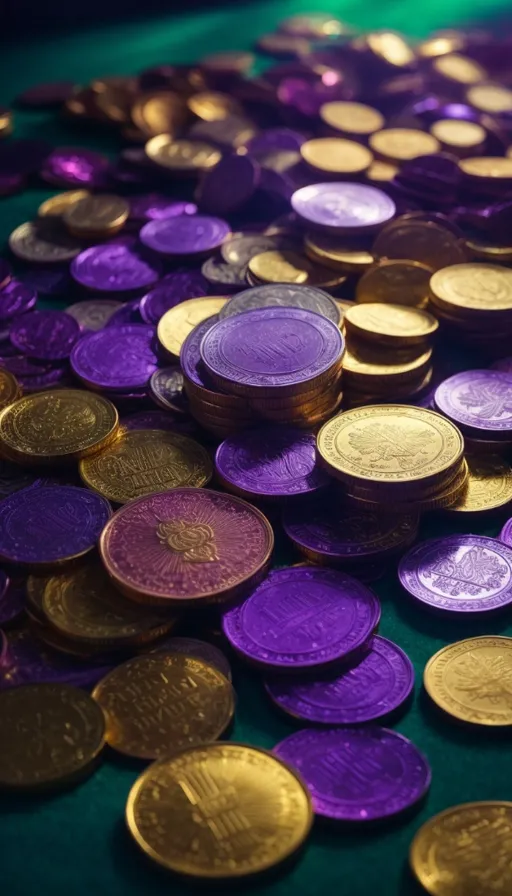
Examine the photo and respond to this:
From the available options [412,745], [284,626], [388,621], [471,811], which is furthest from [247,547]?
[471,811]

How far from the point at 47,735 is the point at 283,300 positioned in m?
1.83

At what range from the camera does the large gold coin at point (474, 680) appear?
215 cm

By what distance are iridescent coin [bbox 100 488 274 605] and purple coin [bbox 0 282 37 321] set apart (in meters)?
1.34

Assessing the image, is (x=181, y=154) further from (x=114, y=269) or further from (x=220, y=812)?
(x=220, y=812)

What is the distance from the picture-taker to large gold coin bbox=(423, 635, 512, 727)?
215 cm

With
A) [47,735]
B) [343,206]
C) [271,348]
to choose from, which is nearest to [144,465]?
[271,348]

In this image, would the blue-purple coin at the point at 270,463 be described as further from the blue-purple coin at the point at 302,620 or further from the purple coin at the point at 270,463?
the blue-purple coin at the point at 302,620

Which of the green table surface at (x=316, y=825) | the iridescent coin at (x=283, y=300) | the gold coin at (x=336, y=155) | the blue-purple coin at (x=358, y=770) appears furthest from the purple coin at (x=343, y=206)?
the blue-purple coin at (x=358, y=770)

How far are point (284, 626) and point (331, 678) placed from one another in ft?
0.60

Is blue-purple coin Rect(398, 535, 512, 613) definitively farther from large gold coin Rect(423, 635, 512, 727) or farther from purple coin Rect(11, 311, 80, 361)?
purple coin Rect(11, 311, 80, 361)

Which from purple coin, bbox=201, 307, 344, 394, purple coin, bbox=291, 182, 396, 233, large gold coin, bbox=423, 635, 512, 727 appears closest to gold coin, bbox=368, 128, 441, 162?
purple coin, bbox=291, 182, 396, 233

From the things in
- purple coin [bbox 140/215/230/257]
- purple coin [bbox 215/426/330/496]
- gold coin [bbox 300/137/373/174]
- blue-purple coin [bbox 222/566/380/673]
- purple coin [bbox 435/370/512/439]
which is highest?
gold coin [bbox 300/137/373/174]

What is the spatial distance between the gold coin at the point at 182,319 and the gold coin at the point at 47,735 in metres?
1.44

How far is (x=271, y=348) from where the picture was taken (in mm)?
2973
